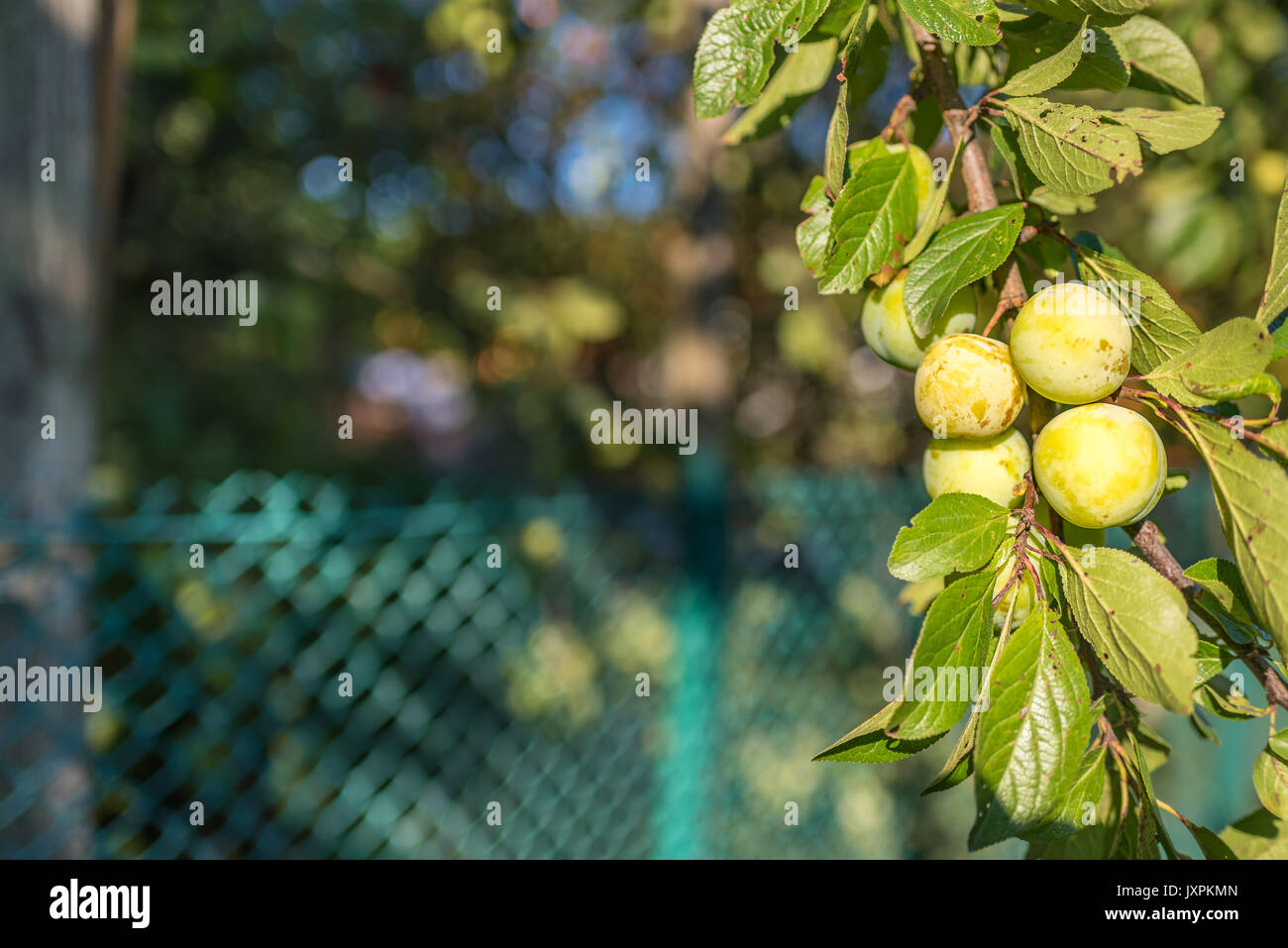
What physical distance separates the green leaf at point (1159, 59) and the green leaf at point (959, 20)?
9.5 inches

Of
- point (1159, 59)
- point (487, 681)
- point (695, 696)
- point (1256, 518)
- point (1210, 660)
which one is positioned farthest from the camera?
point (487, 681)

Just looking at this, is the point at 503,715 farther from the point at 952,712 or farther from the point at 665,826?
the point at 952,712

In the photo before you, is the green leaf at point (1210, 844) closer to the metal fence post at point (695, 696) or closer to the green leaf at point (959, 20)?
the green leaf at point (959, 20)

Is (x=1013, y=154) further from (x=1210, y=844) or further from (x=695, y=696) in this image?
(x=695, y=696)

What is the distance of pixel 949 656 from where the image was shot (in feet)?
1.46

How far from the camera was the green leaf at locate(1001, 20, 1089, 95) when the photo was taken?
432 mm

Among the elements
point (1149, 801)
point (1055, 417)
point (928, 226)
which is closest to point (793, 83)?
point (928, 226)

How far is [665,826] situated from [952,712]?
1.68 meters

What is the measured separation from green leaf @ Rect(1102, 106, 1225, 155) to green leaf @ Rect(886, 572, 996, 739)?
273 millimetres

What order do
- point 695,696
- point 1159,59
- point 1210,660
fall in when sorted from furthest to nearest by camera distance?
point 695,696 < point 1159,59 < point 1210,660

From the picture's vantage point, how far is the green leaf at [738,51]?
19.4 inches

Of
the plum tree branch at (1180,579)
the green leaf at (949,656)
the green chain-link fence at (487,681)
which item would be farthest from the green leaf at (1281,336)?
the green chain-link fence at (487,681)

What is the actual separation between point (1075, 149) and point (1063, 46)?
0.11 metres

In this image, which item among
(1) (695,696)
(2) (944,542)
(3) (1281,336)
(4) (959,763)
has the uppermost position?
(3) (1281,336)
